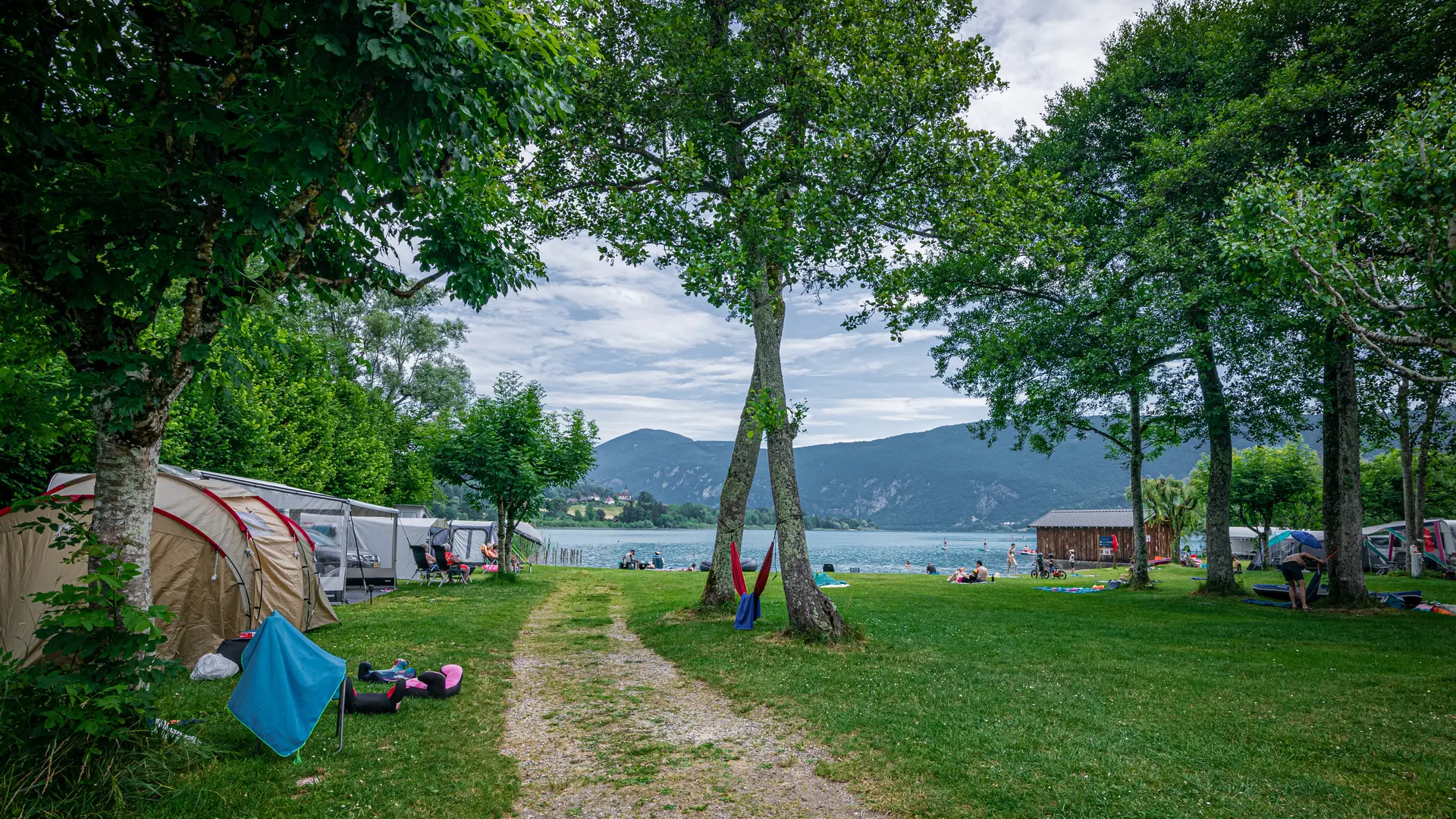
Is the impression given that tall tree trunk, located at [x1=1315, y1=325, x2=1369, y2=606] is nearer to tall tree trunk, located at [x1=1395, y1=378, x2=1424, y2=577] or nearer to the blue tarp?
tall tree trunk, located at [x1=1395, y1=378, x2=1424, y2=577]

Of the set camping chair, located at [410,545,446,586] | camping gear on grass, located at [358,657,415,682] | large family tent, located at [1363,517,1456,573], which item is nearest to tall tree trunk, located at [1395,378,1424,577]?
large family tent, located at [1363,517,1456,573]

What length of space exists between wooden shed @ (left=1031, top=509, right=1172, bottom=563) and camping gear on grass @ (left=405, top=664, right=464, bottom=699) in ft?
152

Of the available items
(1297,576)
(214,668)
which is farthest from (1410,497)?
(214,668)

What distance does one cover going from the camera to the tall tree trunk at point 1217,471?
17844 mm

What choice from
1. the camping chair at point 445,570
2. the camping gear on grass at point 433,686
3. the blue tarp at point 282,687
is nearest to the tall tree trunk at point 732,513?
the camping gear on grass at point 433,686

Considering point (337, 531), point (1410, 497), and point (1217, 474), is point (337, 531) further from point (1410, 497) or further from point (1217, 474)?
point (1410, 497)

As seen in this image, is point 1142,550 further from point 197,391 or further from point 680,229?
point 197,391

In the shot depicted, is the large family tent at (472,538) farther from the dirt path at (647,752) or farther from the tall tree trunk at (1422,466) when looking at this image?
the tall tree trunk at (1422,466)

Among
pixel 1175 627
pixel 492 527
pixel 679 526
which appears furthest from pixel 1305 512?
pixel 679 526

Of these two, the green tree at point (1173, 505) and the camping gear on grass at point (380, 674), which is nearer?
the camping gear on grass at point (380, 674)

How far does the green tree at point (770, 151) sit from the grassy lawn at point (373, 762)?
19.0ft

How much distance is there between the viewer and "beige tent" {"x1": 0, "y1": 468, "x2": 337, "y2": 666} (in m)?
8.66

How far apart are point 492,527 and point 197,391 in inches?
1284

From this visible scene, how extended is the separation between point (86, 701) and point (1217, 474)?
2300 cm
